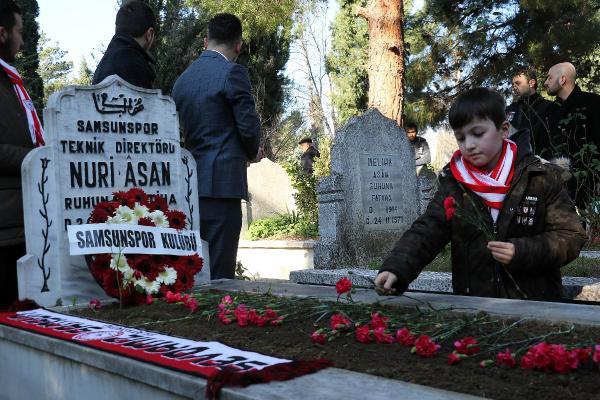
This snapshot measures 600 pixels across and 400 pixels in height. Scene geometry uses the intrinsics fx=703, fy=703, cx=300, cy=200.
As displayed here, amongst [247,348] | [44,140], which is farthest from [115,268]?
[247,348]

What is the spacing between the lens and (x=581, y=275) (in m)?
4.90

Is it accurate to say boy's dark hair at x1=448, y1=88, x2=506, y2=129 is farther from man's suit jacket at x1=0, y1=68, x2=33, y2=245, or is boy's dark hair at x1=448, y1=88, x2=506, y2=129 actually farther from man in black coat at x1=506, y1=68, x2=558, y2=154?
man in black coat at x1=506, y1=68, x2=558, y2=154

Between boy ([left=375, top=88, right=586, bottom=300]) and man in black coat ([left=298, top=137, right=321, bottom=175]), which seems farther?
man in black coat ([left=298, top=137, right=321, bottom=175])

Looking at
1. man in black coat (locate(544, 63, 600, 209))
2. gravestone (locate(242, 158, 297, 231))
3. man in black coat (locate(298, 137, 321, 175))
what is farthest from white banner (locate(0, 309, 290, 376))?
gravestone (locate(242, 158, 297, 231))

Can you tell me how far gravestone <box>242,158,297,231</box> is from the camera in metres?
13.6

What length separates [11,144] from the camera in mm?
3750

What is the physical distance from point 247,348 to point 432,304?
35.1 inches

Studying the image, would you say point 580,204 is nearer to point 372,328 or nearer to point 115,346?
point 372,328

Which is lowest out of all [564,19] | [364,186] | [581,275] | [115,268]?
[581,275]

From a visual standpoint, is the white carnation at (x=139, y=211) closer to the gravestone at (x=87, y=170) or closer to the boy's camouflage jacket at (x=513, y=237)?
the gravestone at (x=87, y=170)

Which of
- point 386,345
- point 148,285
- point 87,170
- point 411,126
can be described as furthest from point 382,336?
point 411,126

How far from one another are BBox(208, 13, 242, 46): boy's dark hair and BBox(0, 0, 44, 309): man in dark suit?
1.34 meters

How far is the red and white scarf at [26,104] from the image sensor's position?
12.4ft

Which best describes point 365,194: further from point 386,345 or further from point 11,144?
point 386,345
